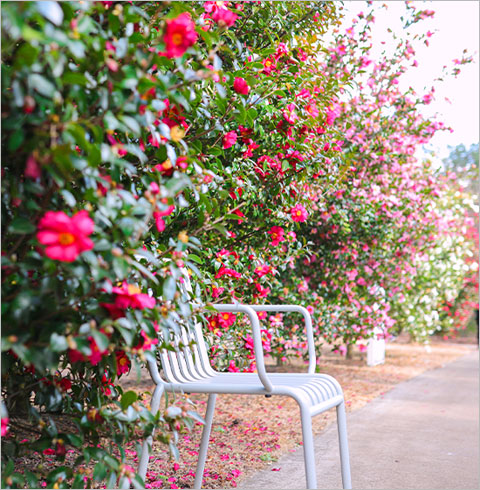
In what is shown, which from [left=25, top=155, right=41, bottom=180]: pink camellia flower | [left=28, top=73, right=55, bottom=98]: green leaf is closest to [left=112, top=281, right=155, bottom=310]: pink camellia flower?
[left=25, top=155, right=41, bottom=180]: pink camellia flower

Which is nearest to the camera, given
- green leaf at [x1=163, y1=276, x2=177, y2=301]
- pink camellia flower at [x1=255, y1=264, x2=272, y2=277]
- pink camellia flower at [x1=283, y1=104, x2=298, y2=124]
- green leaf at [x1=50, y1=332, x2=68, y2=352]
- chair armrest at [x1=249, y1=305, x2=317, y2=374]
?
green leaf at [x1=50, y1=332, x2=68, y2=352]

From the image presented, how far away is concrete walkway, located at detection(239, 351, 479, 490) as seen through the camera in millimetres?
3039

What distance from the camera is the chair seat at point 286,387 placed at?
1.84 meters

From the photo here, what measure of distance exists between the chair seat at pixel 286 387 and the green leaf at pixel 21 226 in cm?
88

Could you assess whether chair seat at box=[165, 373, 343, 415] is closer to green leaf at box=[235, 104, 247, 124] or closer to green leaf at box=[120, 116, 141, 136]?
green leaf at box=[235, 104, 247, 124]

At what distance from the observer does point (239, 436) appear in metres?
3.96

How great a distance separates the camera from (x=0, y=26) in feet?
3.61

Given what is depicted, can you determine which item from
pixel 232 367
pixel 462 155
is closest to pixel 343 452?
pixel 232 367

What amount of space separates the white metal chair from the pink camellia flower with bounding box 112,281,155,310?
0.47 meters

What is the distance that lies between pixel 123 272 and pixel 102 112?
315mm

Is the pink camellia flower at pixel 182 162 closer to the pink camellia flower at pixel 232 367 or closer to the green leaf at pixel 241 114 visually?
the green leaf at pixel 241 114

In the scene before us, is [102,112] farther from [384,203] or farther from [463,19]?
[463,19]

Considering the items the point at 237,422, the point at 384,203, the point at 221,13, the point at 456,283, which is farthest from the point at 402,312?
the point at 221,13

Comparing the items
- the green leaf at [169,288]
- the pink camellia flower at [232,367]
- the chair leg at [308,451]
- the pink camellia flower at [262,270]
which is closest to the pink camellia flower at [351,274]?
the pink camellia flower at [262,270]
